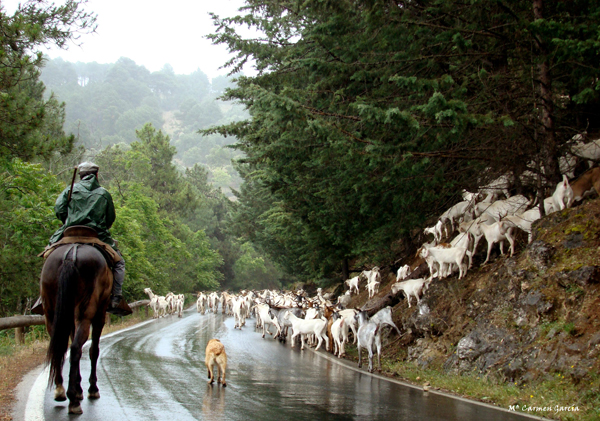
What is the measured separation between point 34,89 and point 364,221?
23.4 meters

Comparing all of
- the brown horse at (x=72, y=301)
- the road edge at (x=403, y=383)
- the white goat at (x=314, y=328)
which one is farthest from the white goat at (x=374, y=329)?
the brown horse at (x=72, y=301)

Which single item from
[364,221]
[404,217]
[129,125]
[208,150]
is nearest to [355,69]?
[404,217]

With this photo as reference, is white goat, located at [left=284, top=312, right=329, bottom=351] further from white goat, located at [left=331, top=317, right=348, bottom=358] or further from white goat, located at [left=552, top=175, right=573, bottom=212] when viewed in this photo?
white goat, located at [left=552, top=175, right=573, bottom=212]

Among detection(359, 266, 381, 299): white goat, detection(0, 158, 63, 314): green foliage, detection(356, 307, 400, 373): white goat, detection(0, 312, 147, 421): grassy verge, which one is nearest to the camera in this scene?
detection(0, 312, 147, 421): grassy verge

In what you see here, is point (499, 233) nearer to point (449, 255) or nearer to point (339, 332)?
point (449, 255)

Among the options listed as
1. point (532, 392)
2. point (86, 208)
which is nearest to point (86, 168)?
point (86, 208)

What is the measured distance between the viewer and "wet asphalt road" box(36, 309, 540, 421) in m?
6.09

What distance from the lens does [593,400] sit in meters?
6.80

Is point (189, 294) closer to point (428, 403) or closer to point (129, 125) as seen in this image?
point (428, 403)

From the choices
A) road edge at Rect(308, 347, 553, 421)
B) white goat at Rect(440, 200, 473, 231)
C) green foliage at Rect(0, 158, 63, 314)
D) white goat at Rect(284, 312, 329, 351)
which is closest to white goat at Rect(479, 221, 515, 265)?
white goat at Rect(440, 200, 473, 231)

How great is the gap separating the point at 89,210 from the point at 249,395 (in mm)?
3591

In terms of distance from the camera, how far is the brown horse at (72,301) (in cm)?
589

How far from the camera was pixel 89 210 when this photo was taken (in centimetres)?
672

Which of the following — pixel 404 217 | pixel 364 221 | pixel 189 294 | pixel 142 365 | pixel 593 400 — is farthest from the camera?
pixel 189 294
